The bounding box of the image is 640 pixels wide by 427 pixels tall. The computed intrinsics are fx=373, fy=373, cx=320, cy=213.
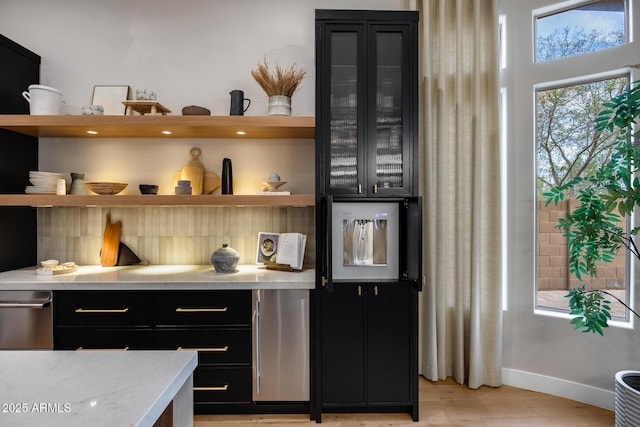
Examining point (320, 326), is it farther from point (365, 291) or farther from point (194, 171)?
point (194, 171)

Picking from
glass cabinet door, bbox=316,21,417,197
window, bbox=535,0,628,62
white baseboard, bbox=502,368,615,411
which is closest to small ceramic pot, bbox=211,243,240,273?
glass cabinet door, bbox=316,21,417,197

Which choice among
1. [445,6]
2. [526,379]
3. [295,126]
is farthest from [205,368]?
[445,6]

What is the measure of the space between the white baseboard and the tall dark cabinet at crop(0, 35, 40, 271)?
3668 mm

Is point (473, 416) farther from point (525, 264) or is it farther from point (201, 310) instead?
point (201, 310)

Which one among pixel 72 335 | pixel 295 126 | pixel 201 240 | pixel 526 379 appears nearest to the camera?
pixel 72 335

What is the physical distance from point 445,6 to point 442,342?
2492mm

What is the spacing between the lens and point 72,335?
7.49ft

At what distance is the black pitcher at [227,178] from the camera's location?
267 cm

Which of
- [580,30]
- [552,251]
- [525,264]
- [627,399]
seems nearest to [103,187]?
[525,264]

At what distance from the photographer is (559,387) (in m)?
2.59

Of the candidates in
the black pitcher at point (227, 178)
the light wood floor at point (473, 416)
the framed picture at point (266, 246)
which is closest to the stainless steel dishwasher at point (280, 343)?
the light wood floor at point (473, 416)

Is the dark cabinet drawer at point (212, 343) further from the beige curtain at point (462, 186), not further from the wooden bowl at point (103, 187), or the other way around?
the beige curtain at point (462, 186)

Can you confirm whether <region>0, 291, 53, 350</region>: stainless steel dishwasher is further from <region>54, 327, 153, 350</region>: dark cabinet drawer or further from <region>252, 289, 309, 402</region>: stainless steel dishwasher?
<region>252, 289, 309, 402</region>: stainless steel dishwasher

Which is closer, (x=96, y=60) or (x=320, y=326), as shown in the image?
(x=320, y=326)
